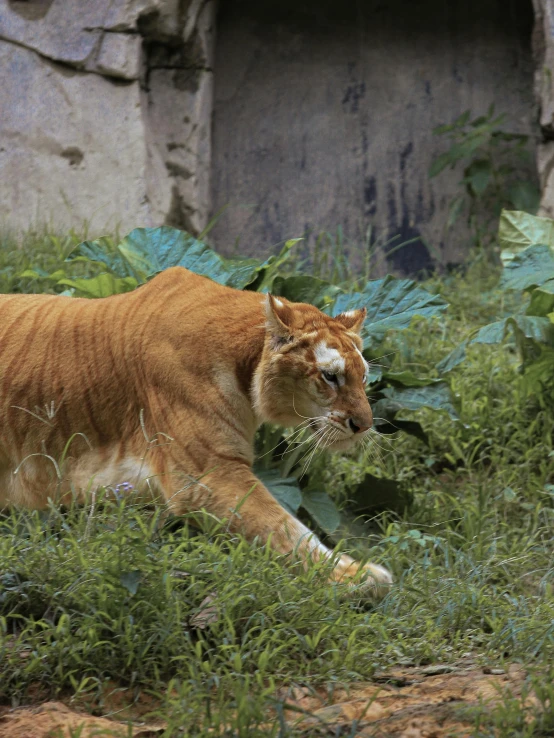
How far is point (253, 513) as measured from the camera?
11.9 ft

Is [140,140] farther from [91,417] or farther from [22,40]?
[91,417]

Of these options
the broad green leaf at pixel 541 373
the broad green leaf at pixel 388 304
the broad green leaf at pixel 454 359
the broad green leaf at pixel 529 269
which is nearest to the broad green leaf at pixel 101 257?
the broad green leaf at pixel 388 304

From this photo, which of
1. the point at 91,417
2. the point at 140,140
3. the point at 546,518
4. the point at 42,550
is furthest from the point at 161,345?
the point at 140,140

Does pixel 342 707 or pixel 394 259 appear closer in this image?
pixel 342 707

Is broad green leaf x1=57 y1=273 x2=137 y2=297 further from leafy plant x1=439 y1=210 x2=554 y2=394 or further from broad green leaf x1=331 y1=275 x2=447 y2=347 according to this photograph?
leafy plant x1=439 y1=210 x2=554 y2=394

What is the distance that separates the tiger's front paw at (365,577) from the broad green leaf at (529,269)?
1.90 meters

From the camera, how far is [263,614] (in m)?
3.03

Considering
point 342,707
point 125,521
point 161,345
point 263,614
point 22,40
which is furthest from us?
point 22,40

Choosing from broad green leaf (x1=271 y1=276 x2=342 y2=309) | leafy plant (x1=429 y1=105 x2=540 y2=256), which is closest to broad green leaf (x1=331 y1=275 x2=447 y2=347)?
broad green leaf (x1=271 y1=276 x2=342 y2=309)

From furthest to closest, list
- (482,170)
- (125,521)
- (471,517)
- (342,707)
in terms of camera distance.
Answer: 1. (482,170)
2. (471,517)
3. (125,521)
4. (342,707)

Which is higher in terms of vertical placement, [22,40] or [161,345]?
[22,40]

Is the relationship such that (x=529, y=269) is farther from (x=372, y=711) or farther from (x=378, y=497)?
(x=372, y=711)

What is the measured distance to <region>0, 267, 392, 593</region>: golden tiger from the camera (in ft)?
12.0

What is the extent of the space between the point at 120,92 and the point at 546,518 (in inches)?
165
